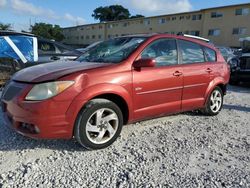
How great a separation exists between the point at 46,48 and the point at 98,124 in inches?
187

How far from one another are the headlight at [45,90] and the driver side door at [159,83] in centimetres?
110

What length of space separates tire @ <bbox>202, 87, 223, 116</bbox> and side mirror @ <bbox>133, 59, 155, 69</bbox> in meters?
2.01

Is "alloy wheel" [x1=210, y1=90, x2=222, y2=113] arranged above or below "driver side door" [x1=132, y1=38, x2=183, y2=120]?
below

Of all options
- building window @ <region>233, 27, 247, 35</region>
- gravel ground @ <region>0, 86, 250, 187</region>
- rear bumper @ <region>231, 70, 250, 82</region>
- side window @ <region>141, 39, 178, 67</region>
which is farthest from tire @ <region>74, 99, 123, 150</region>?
building window @ <region>233, 27, 247, 35</region>

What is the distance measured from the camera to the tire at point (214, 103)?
5.54 m

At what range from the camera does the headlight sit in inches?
133

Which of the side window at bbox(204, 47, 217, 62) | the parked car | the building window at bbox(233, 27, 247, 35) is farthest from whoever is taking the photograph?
the building window at bbox(233, 27, 247, 35)

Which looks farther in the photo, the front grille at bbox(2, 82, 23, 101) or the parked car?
the parked car

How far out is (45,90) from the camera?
3.40 metres

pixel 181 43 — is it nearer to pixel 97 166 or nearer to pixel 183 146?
pixel 183 146

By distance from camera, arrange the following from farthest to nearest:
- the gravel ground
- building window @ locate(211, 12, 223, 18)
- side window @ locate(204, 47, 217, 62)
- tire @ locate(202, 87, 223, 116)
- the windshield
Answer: building window @ locate(211, 12, 223, 18) → tire @ locate(202, 87, 223, 116) → side window @ locate(204, 47, 217, 62) → the windshield → the gravel ground

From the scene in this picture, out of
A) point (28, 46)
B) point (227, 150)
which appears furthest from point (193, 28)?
point (227, 150)

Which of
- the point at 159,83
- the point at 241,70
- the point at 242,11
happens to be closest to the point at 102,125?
the point at 159,83

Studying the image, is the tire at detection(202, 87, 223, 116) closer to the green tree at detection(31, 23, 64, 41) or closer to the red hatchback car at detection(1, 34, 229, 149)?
the red hatchback car at detection(1, 34, 229, 149)
